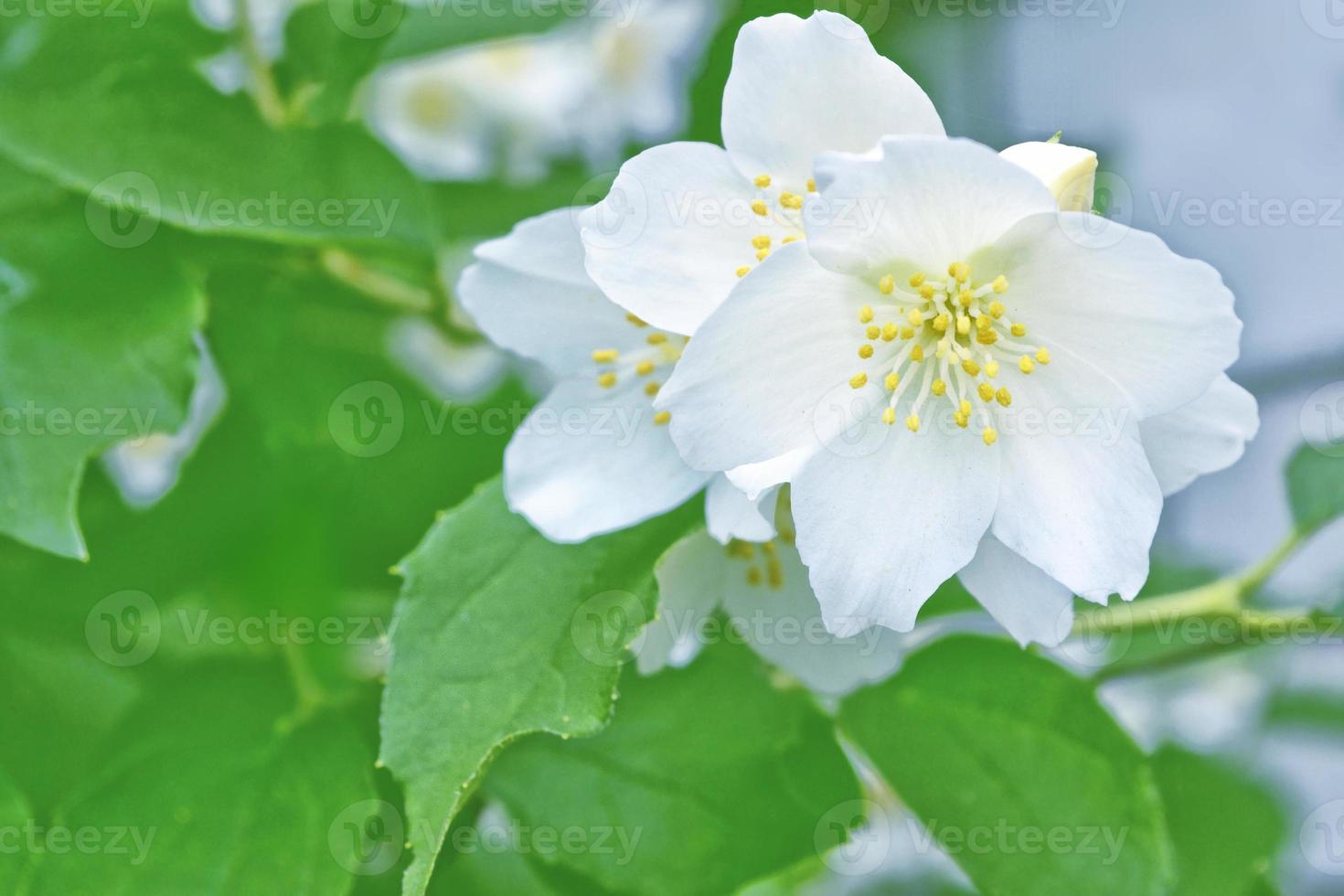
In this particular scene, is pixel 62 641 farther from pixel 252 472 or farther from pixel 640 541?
pixel 640 541

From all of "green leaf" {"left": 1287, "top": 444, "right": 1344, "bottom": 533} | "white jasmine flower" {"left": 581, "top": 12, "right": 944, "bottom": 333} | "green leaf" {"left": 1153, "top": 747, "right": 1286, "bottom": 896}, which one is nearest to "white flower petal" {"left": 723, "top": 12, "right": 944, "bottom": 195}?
"white jasmine flower" {"left": 581, "top": 12, "right": 944, "bottom": 333}

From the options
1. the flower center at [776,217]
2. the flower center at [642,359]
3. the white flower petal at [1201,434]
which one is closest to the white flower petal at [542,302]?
the flower center at [642,359]

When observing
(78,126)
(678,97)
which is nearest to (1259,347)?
(678,97)

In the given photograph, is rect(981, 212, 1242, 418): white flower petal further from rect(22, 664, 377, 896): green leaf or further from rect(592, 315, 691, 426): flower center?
rect(22, 664, 377, 896): green leaf

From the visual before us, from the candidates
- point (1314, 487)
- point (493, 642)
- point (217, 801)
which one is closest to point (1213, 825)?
point (1314, 487)

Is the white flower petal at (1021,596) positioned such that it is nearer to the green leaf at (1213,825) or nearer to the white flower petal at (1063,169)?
the white flower petal at (1063,169)

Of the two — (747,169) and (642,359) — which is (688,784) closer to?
(642,359)

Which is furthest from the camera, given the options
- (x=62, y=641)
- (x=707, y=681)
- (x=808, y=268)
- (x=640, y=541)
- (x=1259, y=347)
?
(x=1259, y=347)
